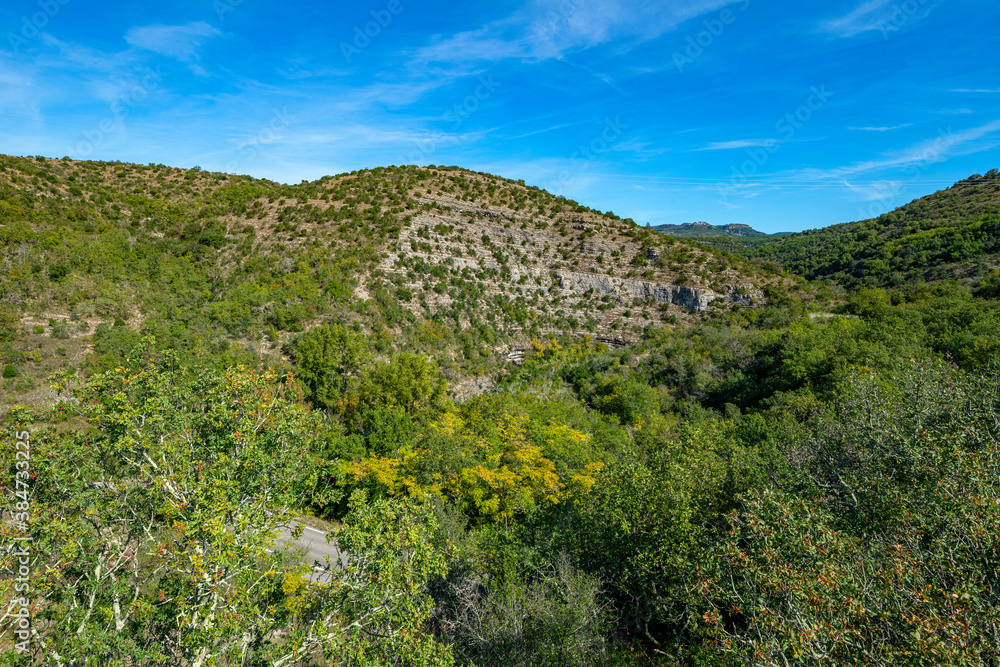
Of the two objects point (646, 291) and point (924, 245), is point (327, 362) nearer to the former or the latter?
point (646, 291)

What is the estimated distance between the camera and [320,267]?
119ft

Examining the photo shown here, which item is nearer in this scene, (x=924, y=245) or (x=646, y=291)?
(x=924, y=245)

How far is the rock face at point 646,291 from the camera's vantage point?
154 feet

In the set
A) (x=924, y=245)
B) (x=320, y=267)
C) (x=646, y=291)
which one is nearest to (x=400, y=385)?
(x=320, y=267)

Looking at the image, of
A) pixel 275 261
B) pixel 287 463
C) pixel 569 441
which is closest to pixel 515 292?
pixel 275 261

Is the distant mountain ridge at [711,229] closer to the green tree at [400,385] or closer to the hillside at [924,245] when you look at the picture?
the hillside at [924,245]

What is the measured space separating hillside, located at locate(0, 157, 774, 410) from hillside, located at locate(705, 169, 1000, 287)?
13.5m

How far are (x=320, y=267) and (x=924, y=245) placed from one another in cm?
6351

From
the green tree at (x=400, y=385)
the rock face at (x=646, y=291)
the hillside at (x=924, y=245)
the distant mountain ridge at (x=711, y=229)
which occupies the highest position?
the distant mountain ridge at (x=711, y=229)

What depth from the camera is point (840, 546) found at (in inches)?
244

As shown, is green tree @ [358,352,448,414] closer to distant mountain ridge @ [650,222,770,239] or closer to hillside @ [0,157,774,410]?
hillside @ [0,157,774,410]

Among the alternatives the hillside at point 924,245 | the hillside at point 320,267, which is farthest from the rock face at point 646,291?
→ the hillside at point 924,245

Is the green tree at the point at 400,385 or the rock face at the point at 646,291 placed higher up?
the rock face at the point at 646,291

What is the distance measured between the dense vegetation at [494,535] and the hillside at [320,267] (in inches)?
298
